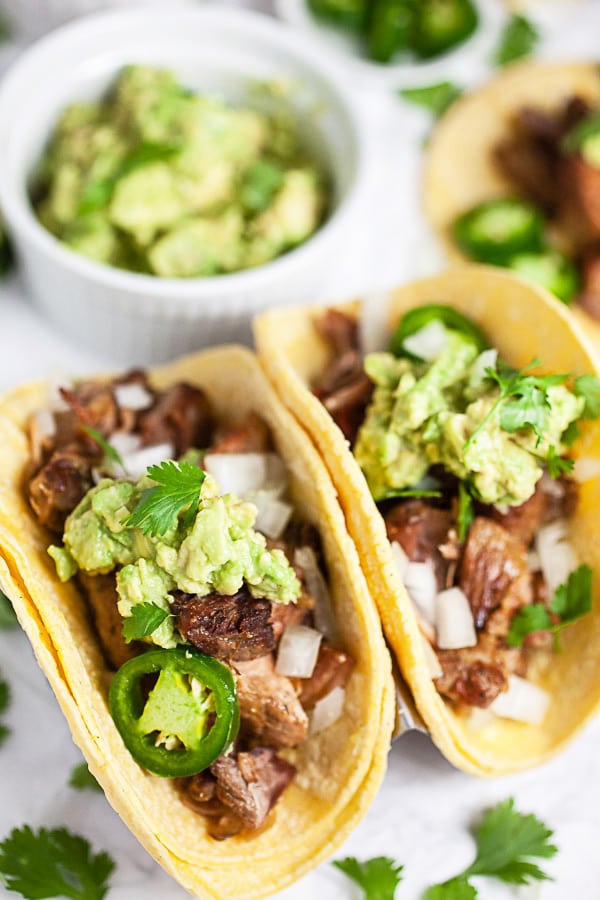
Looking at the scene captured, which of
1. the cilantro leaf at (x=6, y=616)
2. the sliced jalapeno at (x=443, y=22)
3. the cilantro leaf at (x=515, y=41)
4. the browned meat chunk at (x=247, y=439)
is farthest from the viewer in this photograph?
the cilantro leaf at (x=515, y=41)

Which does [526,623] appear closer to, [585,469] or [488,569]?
[488,569]

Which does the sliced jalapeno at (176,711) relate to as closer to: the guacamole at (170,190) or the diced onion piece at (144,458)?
the diced onion piece at (144,458)

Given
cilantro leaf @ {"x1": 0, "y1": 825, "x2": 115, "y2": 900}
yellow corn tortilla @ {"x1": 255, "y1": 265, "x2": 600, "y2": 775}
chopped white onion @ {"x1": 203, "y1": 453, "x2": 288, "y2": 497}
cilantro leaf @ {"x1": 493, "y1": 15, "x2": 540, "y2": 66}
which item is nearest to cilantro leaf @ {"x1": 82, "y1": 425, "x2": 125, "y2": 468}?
chopped white onion @ {"x1": 203, "y1": 453, "x2": 288, "y2": 497}

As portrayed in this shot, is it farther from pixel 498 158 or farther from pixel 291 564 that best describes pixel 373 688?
pixel 498 158

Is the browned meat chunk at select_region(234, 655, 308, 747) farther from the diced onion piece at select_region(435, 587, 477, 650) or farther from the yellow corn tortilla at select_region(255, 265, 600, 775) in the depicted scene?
the diced onion piece at select_region(435, 587, 477, 650)

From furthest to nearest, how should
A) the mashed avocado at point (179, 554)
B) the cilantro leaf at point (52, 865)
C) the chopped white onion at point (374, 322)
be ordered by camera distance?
the chopped white onion at point (374, 322), the cilantro leaf at point (52, 865), the mashed avocado at point (179, 554)

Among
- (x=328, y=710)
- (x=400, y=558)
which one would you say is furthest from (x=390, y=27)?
(x=328, y=710)

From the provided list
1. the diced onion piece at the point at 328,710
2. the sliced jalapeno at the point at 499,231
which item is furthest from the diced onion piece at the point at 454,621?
the sliced jalapeno at the point at 499,231
